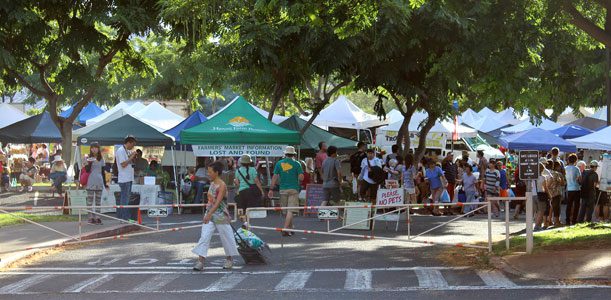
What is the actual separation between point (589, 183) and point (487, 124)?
86.8ft

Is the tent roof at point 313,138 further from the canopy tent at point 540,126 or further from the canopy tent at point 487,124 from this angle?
the canopy tent at point 487,124

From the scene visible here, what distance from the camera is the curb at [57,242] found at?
1388 cm

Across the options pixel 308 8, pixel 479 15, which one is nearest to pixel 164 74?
pixel 479 15

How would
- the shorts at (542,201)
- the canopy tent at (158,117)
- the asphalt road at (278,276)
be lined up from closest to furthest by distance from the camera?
1. the asphalt road at (278,276)
2. the shorts at (542,201)
3. the canopy tent at (158,117)

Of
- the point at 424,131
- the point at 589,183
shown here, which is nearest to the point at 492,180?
the point at 589,183

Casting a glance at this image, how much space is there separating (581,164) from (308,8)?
12.3 m

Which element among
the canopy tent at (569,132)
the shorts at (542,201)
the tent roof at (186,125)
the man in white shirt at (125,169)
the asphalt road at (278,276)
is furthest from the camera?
the canopy tent at (569,132)

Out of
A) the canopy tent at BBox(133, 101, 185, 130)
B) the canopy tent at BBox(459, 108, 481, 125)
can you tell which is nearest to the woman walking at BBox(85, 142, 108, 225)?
the canopy tent at BBox(133, 101, 185, 130)

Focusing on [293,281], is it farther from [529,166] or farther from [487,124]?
[487,124]

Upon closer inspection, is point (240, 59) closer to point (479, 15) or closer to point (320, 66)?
point (320, 66)

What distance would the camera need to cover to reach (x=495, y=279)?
1180cm

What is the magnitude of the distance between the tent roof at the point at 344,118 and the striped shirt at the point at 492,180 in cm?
1221

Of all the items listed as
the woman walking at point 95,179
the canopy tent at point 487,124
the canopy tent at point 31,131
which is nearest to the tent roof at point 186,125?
the canopy tent at point 31,131

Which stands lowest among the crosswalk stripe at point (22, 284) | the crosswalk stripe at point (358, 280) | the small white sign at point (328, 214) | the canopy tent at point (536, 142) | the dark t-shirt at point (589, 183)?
the crosswalk stripe at point (358, 280)
